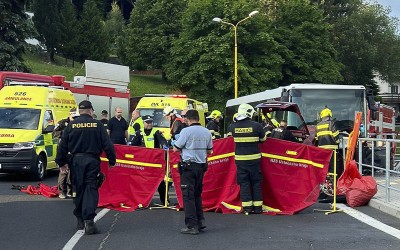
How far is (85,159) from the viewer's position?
9125mm

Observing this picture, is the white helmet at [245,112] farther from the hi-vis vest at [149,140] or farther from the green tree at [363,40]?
the green tree at [363,40]

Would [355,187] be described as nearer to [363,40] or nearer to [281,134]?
[281,134]

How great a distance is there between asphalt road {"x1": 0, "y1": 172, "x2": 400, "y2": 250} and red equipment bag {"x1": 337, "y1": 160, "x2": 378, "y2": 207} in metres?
0.25

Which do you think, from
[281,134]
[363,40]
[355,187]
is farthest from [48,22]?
[355,187]

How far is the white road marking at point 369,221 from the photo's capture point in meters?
9.28

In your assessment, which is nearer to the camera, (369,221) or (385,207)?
(369,221)

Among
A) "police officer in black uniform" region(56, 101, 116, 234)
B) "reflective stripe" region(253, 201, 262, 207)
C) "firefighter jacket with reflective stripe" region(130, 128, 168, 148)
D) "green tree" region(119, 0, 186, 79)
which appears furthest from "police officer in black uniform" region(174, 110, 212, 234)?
"green tree" region(119, 0, 186, 79)

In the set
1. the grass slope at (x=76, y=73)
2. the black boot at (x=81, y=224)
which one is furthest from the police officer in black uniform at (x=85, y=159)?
the grass slope at (x=76, y=73)

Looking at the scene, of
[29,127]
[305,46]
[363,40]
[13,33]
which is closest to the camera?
[29,127]

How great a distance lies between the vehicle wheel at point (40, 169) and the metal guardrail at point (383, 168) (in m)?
8.30

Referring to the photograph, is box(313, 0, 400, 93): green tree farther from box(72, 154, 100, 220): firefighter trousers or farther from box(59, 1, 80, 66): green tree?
box(72, 154, 100, 220): firefighter trousers

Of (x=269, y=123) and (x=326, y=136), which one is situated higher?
(x=269, y=123)

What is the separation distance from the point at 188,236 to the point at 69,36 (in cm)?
5436

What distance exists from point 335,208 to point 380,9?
52137mm
